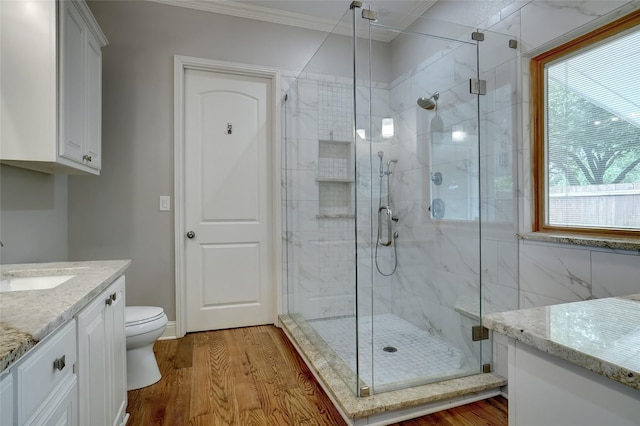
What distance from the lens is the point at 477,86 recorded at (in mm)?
2168

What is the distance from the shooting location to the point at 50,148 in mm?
1628

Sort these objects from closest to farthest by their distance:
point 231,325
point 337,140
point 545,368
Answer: point 545,368, point 337,140, point 231,325

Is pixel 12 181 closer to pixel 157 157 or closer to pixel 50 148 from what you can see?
pixel 50 148

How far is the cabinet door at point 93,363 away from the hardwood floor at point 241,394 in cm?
57

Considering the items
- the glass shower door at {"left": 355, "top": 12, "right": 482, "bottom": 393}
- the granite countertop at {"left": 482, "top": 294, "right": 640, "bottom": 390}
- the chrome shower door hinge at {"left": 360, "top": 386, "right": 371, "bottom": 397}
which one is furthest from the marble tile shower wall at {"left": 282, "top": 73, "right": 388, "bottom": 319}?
the granite countertop at {"left": 482, "top": 294, "right": 640, "bottom": 390}

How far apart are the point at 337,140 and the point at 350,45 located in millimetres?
649

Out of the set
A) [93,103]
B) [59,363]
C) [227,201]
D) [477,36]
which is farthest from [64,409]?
[477,36]

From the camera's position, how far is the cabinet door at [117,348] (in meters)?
1.45

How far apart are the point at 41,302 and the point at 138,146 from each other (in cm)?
203

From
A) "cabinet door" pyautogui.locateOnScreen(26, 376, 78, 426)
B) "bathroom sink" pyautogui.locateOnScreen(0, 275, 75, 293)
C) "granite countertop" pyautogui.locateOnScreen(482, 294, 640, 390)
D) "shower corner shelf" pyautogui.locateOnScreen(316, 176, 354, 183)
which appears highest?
"shower corner shelf" pyautogui.locateOnScreen(316, 176, 354, 183)

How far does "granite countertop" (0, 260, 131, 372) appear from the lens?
29.0 inches

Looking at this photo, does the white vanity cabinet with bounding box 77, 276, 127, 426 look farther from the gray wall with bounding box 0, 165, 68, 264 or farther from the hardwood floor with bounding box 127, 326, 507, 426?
the gray wall with bounding box 0, 165, 68, 264

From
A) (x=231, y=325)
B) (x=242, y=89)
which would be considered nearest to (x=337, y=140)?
(x=242, y=89)

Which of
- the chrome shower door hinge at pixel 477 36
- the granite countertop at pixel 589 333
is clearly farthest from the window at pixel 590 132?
the granite countertop at pixel 589 333
